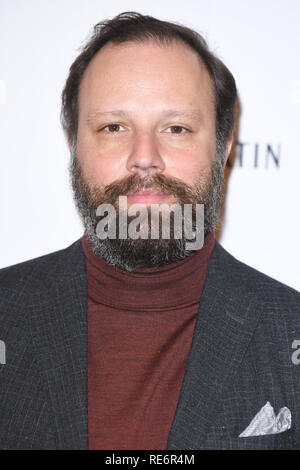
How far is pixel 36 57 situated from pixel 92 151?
2.24 ft

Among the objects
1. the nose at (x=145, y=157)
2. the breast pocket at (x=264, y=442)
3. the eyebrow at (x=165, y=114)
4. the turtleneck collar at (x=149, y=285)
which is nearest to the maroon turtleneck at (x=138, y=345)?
the turtleneck collar at (x=149, y=285)

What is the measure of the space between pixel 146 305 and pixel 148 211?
29 cm

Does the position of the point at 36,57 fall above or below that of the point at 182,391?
above

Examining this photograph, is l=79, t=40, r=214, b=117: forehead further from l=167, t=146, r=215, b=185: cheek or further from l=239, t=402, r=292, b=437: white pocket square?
l=239, t=402, r=292, b=437: white pocket square

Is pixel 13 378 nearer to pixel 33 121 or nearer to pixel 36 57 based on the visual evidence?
pixel 33 121

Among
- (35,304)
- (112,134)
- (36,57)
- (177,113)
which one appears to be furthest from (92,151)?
(36,57)

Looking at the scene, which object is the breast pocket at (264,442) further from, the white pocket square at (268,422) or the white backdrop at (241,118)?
the white backdrop at (241,118)

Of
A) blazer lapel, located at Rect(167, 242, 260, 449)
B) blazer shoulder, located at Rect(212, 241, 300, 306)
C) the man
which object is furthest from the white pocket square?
blazer shoulder, located at Rect(212, 241, 300, 306)

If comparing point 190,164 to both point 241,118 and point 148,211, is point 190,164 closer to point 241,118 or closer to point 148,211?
point 148,211

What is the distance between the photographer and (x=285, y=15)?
2041 millimetres

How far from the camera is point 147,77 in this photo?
5.27 ft

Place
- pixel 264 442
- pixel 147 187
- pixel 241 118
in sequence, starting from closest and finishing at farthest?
1. pixel 264 442
2. pixel 147 187
3. pixel 241 118

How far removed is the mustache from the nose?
0.02 metres

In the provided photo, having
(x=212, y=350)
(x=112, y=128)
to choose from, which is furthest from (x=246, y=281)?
(x=112, y=128)
